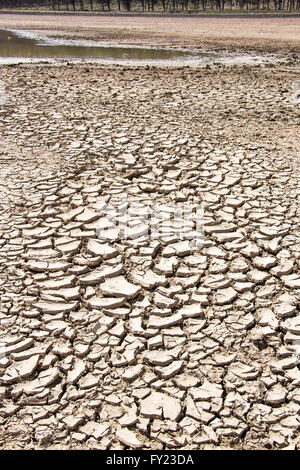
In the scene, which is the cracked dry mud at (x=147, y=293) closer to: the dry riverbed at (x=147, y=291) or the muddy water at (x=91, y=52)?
the dry riverbed at (x=147, y=291)

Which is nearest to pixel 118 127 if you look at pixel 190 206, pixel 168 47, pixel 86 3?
pixel 190 206

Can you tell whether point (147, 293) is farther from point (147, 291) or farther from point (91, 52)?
point (91, 52)

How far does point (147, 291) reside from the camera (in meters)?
2.79

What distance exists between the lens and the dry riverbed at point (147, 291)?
2.00 m

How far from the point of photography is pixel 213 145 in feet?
16.9

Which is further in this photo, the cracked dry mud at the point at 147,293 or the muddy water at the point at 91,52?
the muddy water at the point at 91,52

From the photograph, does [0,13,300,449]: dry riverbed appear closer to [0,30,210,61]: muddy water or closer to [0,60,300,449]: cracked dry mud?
[0,60,300,449]: cracked dry mud

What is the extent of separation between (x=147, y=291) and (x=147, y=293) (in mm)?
20

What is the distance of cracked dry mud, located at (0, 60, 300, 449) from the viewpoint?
1994 mm

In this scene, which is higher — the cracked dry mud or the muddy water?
the muddy water

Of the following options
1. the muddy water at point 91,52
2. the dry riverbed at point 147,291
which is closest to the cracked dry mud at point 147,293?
the dry riverbed at point 147,291

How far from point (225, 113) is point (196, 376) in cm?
501

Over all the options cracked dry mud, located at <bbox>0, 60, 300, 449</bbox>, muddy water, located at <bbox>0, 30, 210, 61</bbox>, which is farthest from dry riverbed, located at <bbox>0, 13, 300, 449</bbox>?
muddy water, located at <bbox>0, 30, 210, 61</bbox>

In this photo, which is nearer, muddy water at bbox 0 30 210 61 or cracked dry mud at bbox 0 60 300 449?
cracked dry mud at bbox 0 60 300 449
